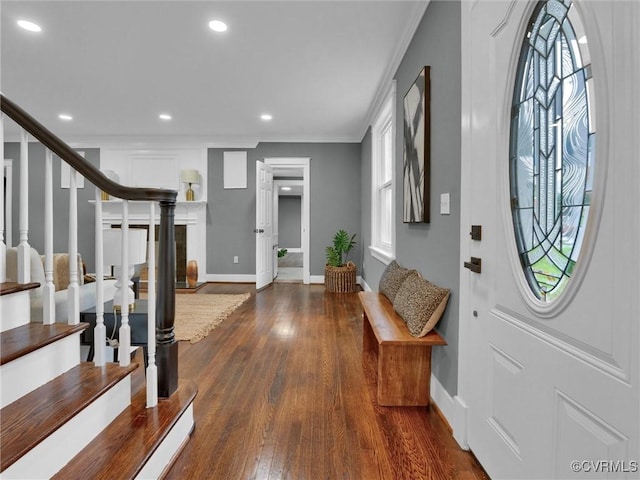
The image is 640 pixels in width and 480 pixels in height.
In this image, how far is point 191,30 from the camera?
2736mm

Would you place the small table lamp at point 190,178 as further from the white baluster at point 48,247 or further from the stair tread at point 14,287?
the stair tread at point 14,287

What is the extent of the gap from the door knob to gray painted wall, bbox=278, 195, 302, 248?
11522 mm

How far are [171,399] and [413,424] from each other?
1.22m

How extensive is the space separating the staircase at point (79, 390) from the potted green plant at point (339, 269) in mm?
3774

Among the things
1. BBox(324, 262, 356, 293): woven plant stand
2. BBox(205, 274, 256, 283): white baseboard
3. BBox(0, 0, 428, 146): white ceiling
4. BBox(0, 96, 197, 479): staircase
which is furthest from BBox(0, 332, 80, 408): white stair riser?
BBox(205, 274, 256, 283): white baseboard

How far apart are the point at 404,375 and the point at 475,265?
2.69 feet

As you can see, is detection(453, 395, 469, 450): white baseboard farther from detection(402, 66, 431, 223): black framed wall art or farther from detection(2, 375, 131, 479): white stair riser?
detection(2, 375, 131, 479): white stair riser

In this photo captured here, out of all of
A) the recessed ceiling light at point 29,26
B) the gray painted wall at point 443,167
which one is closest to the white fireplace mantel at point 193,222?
the recessed ceiling light at point 29,26

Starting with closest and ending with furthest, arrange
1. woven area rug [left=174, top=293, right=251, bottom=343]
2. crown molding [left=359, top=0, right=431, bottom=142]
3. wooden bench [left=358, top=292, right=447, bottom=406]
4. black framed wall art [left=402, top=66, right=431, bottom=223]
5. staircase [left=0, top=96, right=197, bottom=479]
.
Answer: staircase [left=0, top=96, right=197, bottom=479], wooden bench [left=358, top=292, right=447, bottom=406], black framed wall art [left=402, top=66, right=431, bottom=223], crown molding [left=359, top=0, right=431, bottom=142], woven area rug [left=174, top=293, right=251, bottom=343]

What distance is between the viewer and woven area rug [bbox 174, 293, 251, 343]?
3332mm

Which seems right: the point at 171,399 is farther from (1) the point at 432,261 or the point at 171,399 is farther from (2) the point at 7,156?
(2) the point at 7,156

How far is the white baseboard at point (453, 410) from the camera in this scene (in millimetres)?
1616

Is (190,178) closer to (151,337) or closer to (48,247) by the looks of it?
(48,247)

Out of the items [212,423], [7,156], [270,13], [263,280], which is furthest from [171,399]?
[7,156]
